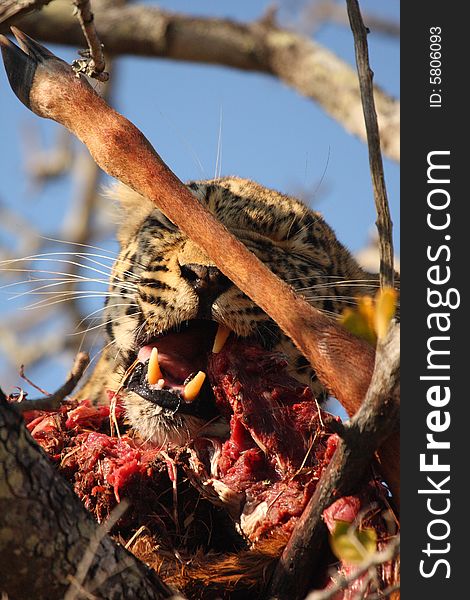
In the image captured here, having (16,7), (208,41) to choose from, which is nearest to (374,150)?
(16,7)

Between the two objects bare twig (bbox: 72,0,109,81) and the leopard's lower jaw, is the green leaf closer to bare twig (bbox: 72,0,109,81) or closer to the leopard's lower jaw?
the leopard's lower jaw

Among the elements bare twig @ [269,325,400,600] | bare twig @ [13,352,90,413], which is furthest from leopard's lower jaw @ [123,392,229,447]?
bare twig @ [269,325,400,600]

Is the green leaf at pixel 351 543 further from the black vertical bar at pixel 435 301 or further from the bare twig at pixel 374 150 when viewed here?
the bare twig at pixel 374 150

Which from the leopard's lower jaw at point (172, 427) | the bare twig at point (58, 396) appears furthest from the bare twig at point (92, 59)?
the leopard's lower jaw at point (172, 427)

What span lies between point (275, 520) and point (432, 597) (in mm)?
928

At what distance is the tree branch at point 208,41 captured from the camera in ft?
27.8

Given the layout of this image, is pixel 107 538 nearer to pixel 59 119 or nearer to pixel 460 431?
pixel 460 431

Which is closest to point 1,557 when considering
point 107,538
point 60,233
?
point 107,538

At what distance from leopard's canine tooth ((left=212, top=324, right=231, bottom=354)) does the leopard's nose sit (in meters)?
0.16

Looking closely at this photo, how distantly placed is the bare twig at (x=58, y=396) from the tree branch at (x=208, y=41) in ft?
16.4

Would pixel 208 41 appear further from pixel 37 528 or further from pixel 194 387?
pixel 37 528

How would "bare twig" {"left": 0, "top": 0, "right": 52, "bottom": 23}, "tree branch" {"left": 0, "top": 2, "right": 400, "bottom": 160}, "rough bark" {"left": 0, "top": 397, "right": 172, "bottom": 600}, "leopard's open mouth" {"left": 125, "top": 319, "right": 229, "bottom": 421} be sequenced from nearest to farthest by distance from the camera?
"rough bark" {"left": 0, "top": 397, "right": 172, "bottom": 600} → "bare twig" {"left": 0, "top": 0, "right": 52, "bottom": 23} → "leopard's open mouth" {"left": 125, "top": 319, "right": 229, "bottom": 421} → "tree branch" {"left": 0, "top": 2, "right": 400, "bottom": 160}

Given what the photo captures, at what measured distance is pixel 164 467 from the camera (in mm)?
4609

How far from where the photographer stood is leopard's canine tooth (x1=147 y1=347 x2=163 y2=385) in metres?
4.79
